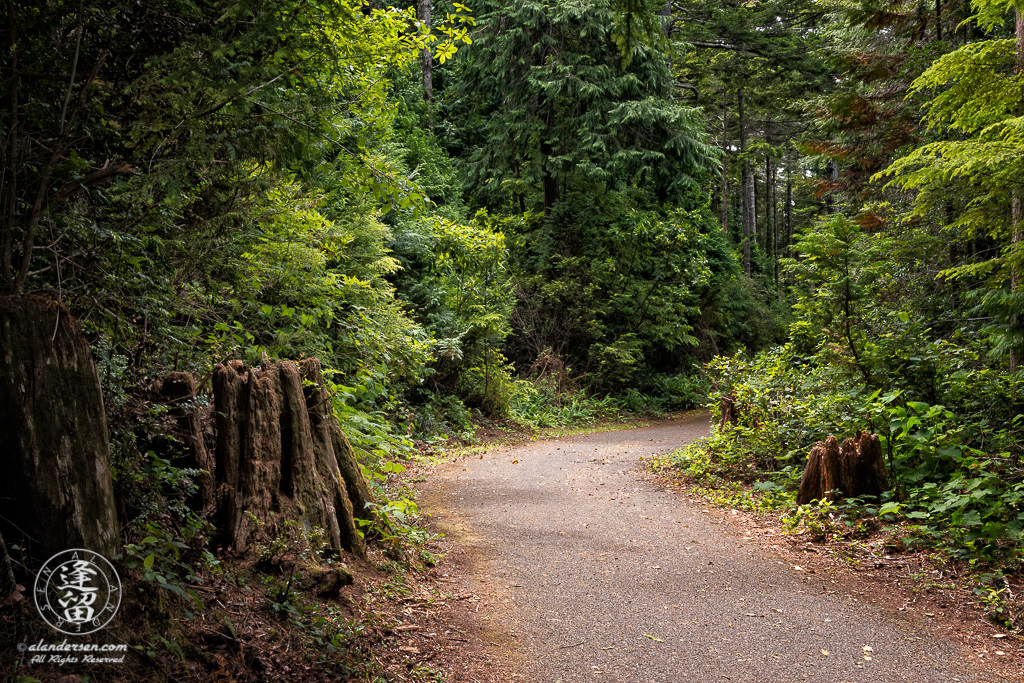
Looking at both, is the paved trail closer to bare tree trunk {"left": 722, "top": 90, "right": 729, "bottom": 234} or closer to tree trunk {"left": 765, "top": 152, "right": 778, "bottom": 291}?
bare tree trunk {"left": 722, "top": 90, "right": 729, "bottom": 234}

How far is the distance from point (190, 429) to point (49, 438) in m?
1.36

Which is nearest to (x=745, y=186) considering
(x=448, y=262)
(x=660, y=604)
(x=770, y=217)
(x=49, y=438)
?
(x=770, y=217)

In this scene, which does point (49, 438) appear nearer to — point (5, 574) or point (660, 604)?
point (5, 574)

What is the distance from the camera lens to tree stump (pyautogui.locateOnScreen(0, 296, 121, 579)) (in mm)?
2938

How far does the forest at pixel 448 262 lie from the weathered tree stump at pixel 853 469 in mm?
169

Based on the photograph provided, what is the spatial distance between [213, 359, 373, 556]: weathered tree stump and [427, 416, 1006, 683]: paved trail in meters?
1.58

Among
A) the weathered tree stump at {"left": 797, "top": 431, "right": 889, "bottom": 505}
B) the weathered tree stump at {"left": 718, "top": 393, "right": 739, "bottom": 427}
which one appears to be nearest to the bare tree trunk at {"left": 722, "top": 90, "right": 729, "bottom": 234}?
the weathered tree stump at {"left": 718, "top": 393, "right": 739, "bottom": 427}

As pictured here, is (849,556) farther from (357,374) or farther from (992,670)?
(357,374)

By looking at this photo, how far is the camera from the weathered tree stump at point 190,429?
171 inches

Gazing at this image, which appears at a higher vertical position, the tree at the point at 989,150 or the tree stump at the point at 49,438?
the tree at the point at 989,150

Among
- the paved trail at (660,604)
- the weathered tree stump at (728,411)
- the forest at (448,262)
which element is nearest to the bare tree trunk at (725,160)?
the forest at (448,262)

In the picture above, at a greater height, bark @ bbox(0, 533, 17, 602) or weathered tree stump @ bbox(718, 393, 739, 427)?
bark @ bbox(0, 533, 17, 602)

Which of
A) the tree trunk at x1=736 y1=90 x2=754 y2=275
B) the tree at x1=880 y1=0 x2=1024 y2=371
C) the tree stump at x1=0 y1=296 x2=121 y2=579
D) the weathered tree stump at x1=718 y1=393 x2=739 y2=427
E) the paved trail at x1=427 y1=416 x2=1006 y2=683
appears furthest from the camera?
the tree trunk at x1=736 y1=90 x2=754 y2=275

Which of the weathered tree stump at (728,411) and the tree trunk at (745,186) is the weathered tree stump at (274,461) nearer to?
the weathered tree stump at (728,411)
